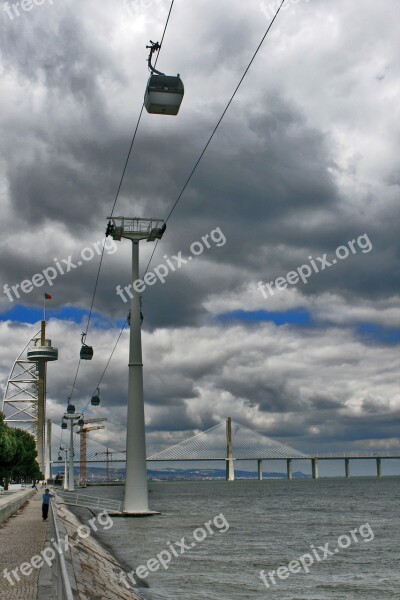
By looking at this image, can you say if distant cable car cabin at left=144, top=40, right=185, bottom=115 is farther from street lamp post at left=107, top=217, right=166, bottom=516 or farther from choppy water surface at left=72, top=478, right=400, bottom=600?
street lamp post at left=107, top=217, right=166, bottom=516

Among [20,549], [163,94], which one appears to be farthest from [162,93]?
[20,549]

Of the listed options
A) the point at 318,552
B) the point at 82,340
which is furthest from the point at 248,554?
the point at 82,340

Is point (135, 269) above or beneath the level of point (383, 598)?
above

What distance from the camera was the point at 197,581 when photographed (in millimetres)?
30203

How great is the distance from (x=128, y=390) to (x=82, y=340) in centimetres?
1411

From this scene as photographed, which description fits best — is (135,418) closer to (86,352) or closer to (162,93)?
(86,352)

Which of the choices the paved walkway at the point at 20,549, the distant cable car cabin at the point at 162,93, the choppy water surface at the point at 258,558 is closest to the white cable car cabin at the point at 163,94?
the distant cable car cabin at the point at 162,93

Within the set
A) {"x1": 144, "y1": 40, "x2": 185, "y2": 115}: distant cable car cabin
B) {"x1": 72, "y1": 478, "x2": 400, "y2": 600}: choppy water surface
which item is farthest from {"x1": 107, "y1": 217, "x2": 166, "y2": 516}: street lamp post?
{"x1": 144, "y1": 40, "x2": 185, "y2": 115}: distant cable car cabin

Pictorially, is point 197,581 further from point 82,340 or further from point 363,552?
point 82,340
